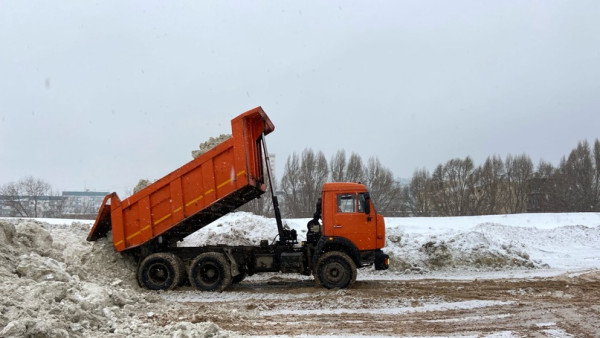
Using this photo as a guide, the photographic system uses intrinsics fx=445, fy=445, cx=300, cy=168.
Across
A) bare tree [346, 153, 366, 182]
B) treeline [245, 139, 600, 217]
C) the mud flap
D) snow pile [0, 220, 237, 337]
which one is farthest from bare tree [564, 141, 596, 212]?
snow pile [0, 220, 237, 337]

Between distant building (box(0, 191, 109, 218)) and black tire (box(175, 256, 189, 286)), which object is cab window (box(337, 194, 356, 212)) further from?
distant building (box(0, 191, 109, 218))

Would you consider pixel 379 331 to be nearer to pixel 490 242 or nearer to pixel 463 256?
pixel 463 256

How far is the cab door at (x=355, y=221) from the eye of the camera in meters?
10.8

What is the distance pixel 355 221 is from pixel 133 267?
5839mm

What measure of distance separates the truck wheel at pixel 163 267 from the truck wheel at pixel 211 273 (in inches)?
14.7

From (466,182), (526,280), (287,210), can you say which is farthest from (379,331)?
(466,182)

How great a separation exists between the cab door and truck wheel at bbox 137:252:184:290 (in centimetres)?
403

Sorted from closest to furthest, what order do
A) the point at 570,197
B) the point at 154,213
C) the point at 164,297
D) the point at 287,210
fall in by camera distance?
1. the point at 164,297
2. the point at 154,213
3. the point at 287,210
4. the point at 570,197

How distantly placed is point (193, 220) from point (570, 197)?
159 feet

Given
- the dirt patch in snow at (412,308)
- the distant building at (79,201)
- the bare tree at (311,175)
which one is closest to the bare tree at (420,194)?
the bare tree at (311,175)

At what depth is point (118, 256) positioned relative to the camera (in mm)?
11422

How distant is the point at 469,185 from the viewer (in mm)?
51719

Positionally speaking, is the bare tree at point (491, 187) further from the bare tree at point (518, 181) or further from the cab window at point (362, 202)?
the cab window at point (362, 202)

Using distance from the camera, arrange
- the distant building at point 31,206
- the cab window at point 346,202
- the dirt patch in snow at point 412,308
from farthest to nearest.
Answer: the distant building at point 31,206 < the cab window at point 346,202 < the dirt patch in snow at point 412,308
